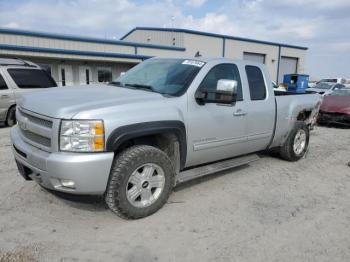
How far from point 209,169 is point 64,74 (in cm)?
1745

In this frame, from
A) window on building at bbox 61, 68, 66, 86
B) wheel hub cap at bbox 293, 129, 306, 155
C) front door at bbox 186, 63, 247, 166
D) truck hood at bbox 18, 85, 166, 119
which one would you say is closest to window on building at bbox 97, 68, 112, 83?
window on building at bbox 61, 68, 66, 86

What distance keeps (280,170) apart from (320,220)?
76.7 inches

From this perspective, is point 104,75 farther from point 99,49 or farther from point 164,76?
point 164,76

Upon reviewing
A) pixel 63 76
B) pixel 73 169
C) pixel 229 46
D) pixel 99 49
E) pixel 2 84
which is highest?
pixel 229 46

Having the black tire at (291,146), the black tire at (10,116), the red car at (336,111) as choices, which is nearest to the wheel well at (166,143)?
the black tire at (291,146)

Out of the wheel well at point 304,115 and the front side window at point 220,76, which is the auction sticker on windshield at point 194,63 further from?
the wheel well at point 304,115

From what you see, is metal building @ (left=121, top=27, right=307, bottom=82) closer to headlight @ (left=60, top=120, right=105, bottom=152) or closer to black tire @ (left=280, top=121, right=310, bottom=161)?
black tire @ (left=280, top=121, right=310, bottom=161)

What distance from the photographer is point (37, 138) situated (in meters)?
3.45

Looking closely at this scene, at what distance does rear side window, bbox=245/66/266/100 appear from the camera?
16.2 ft

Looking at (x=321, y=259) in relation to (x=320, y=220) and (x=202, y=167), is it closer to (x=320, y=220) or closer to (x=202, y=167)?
(x=320, y=220)

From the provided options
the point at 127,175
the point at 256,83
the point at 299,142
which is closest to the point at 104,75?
the point at 299,142

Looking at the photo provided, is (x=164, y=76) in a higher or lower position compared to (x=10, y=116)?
higher

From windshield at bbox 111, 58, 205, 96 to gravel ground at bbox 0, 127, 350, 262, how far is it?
1.47 m

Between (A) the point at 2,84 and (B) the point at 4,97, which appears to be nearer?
(B) the point at 4,97
